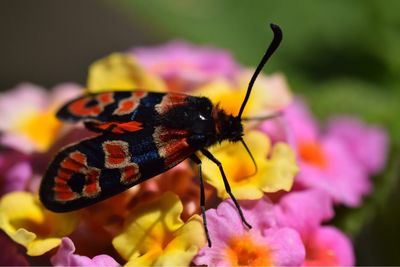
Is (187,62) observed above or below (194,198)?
above

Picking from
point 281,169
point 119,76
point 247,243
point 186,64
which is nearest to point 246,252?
point 247,243

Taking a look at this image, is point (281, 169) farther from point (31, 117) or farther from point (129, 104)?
point (31, 117)

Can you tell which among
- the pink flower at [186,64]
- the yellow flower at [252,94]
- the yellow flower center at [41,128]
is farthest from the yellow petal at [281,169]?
the yellow flower center at [41,128]

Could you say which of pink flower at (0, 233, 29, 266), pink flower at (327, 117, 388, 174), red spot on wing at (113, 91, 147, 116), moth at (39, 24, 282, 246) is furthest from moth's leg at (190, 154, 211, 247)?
pink flower at (327, 117, 388, 174)

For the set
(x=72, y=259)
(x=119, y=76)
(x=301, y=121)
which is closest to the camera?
(x=72, y=259)

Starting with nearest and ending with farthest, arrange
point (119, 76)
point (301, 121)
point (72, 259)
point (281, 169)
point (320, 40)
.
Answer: point (72, 259) → point (281, 169) → point (119, 76) → point (301, 121) → point (320, 40)
